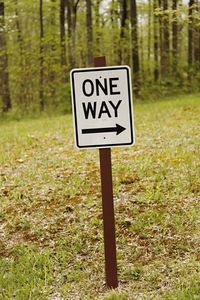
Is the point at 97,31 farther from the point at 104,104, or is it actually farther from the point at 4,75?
the point at 104,104

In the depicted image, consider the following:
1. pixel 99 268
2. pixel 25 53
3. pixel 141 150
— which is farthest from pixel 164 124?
pixel 25 53

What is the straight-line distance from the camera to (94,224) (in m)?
4.93

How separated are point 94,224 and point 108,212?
1.28 meters

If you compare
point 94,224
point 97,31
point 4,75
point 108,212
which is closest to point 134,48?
point 97,31

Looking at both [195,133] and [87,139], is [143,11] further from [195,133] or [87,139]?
[87,139]

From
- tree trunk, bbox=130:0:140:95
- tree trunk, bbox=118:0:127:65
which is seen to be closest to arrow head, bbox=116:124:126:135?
tree trunk, bbox=130:0:140:95

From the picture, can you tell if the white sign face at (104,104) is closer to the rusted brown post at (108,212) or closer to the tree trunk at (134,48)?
the rusted brown post at (108,212)

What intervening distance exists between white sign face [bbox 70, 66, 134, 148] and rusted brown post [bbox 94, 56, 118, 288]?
0.29 feet

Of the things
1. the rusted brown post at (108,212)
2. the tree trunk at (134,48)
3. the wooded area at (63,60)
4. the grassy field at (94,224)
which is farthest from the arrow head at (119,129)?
the tree trunk at (134,48)

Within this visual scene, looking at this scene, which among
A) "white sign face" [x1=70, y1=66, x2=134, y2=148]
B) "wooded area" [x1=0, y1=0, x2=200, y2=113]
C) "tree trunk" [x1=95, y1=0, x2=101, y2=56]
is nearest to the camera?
"white sign face" [x1=70, y1=66, x2=134, y2=148]

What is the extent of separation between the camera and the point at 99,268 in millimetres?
4125

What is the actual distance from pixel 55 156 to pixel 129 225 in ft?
11.7

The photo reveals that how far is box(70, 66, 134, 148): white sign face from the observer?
3.47 m

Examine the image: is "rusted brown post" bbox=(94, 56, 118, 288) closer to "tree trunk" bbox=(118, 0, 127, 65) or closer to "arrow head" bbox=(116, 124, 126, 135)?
"arrow head" bbox=(116, 124, 126, 135)
